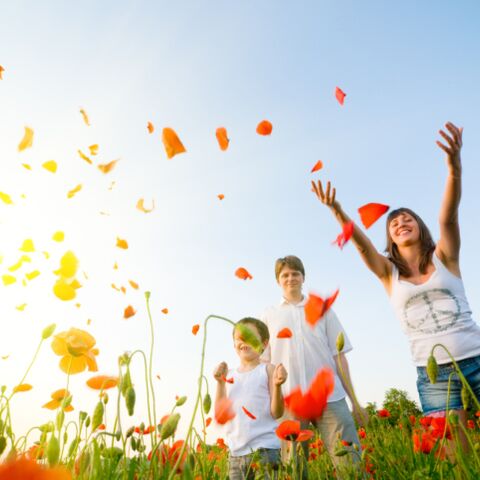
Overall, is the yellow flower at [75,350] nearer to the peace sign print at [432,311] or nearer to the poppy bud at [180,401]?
the poppy bud at [180,401]

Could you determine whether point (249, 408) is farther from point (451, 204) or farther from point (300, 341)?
point (451, 204)

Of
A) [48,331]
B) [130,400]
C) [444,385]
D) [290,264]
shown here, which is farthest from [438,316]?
[48,331]

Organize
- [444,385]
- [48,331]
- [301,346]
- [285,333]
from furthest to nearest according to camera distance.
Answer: [301,346] < [285,333] < [444,385] < [48,331]

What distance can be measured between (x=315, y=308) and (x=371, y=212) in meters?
1.01

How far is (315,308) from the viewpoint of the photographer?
4121 mm

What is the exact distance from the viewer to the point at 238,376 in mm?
3904

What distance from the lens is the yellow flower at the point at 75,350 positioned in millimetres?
1725

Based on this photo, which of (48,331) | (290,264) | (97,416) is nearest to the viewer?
(97,416)

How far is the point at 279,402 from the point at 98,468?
1.92m

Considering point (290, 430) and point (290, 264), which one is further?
point (290, 264)

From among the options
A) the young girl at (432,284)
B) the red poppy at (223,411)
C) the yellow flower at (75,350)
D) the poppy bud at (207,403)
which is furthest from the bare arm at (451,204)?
the yellow flower at (75,350)

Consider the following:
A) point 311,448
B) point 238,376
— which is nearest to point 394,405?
point 311,448

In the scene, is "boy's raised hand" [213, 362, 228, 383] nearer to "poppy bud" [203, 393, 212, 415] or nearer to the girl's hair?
"poppy bud" [203, 393, 212, 415]

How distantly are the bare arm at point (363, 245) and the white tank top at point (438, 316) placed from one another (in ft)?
0.70
